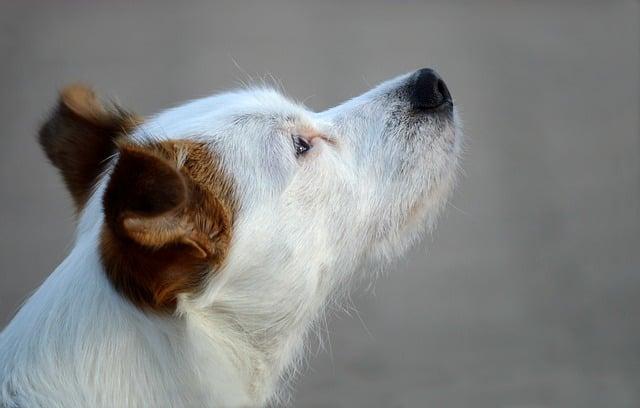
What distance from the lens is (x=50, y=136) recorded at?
2.23 meters

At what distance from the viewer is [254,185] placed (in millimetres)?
1920

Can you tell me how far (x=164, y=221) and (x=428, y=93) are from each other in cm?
89

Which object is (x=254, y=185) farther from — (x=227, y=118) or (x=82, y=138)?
(x=82, y=138)

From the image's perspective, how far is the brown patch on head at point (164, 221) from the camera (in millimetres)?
1546

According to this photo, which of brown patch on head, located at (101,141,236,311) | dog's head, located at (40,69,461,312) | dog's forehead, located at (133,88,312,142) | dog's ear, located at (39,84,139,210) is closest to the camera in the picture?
brown patch on head, located at (101,141,236,311)

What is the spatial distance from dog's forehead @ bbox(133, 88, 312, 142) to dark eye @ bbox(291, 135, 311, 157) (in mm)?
34

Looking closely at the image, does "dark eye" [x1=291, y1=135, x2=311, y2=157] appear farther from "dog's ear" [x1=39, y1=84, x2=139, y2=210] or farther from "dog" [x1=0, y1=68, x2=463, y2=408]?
"dog's ear" [x1=39, y1=84, x2=139, y2=210]

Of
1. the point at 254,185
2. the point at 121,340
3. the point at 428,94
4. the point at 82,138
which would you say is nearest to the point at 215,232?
the point at 254,185

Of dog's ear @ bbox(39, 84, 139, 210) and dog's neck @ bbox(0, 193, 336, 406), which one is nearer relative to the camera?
dog's neck @ bbox(0, 193, 336, 406)

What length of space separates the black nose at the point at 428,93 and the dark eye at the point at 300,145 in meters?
0.32

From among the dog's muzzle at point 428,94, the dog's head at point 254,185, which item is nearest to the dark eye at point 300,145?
the dog's head at point 254,185

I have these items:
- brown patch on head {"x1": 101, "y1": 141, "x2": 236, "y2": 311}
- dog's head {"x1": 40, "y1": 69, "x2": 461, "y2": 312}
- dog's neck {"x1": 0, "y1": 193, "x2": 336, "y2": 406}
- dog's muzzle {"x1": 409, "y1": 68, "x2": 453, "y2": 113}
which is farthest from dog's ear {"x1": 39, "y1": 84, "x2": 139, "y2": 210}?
dog's muzzle {"x1": 409, "y1": 68, "x2": 453, "y2": 113}

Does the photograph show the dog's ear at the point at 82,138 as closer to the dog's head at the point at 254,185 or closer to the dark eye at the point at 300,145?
the dog's head at the point at 254,185

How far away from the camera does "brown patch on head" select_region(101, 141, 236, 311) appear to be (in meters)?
1.55
